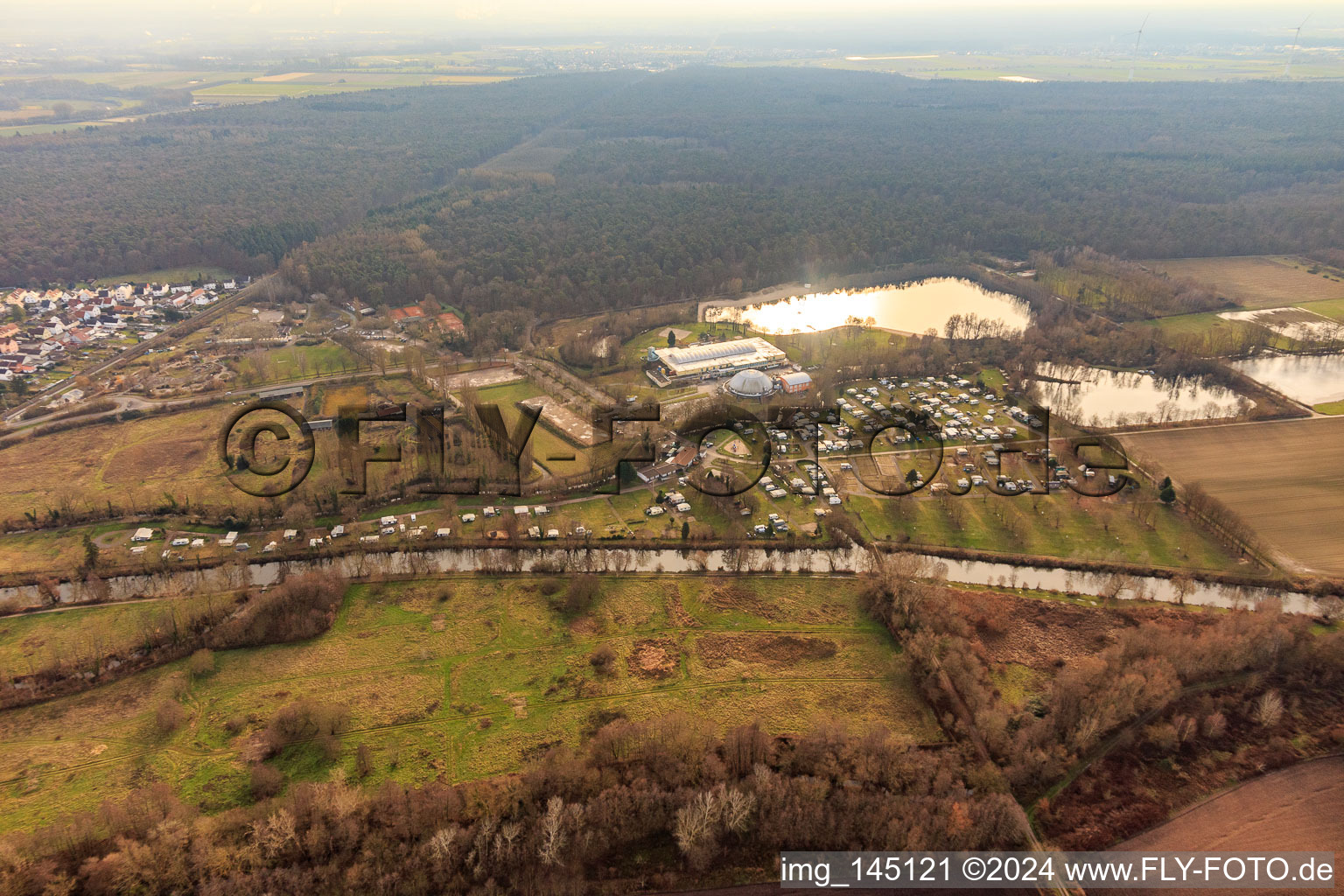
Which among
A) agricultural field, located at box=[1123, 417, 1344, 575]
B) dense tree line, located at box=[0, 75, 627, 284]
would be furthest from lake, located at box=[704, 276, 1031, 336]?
dense tree line, located at box=[0, 75, 627, 284]

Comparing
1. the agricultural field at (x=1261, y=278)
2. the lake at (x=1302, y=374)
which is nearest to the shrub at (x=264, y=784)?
the lake at (x=1302, y=374)

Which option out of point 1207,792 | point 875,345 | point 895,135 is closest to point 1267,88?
point 895,135

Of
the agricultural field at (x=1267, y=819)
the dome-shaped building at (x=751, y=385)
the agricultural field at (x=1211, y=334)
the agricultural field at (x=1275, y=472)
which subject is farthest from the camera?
the agricultural field at (x=1211, y=334)

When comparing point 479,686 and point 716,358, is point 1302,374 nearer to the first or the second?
point 716,358

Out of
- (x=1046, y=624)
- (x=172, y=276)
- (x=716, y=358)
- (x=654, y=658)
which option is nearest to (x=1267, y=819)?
(x=1046, y=624)

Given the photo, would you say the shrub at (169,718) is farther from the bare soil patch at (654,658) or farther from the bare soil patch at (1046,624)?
the bare soil patch at (1046,624)
